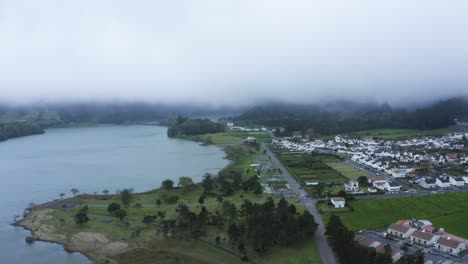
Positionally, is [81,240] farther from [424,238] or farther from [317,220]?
[424,238]

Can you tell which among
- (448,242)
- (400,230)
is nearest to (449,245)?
(448,242)

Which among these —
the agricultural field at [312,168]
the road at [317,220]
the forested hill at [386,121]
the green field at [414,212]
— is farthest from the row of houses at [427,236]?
the forested hill at [386,121]

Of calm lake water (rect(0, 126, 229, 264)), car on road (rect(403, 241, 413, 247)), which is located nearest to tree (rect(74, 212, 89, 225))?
calm lake water (rect(0, 126, 229, 264))

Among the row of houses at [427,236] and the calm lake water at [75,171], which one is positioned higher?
the row of houses at [427,236]

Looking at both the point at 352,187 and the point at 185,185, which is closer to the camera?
the point at 352,187

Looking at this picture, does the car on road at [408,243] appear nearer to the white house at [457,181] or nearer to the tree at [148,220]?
the white house at [457,181]

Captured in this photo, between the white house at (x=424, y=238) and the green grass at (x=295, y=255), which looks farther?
the white house at (x=424, y=238)
